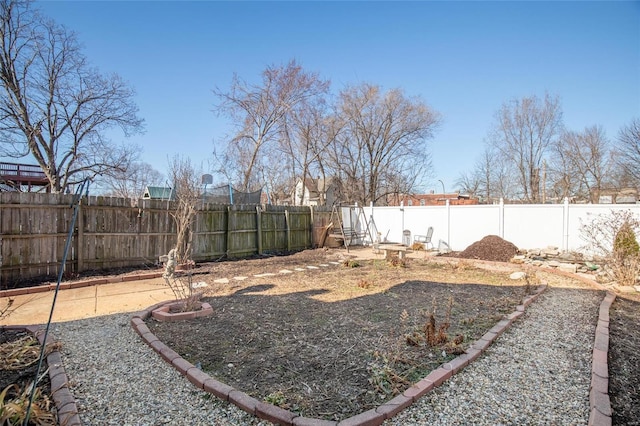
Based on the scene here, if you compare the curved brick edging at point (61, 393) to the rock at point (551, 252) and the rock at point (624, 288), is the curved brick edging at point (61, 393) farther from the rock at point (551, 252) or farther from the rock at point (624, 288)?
the rock at point (551, 252)

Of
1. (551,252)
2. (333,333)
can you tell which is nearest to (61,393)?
(333,333)

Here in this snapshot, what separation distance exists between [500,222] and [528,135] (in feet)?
41.1

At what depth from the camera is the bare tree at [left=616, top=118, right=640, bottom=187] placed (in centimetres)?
1420

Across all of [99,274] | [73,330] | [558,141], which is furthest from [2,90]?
[558,141]

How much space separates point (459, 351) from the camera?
2730 mm

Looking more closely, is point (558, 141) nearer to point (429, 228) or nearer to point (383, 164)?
point (383, 164)

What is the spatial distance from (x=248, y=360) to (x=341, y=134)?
54.7ft

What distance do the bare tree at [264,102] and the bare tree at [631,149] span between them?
14148 millimetres

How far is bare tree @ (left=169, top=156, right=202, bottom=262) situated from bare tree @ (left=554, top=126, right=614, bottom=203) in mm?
20796

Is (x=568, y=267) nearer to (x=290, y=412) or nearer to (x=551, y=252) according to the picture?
(x=551, y=252)

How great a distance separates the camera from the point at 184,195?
6512 mm

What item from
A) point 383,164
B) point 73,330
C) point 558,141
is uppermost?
point 558,141

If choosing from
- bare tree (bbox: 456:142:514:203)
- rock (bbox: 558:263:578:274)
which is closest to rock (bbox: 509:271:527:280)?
rock (bbox: 558:263:578:274)

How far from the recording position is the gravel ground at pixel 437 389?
6.17 ft
